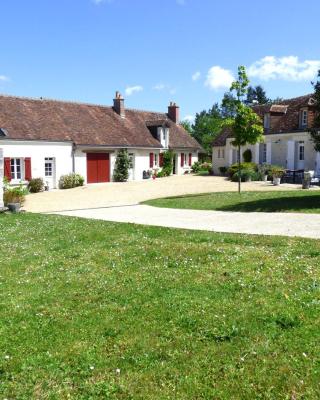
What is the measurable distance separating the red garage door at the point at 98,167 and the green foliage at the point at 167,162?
23.1 ft

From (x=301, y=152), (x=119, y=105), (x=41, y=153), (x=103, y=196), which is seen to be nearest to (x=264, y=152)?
(x=301, y=152)

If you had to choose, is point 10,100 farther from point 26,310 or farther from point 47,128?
point 26,310

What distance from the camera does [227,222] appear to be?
43.5 feet

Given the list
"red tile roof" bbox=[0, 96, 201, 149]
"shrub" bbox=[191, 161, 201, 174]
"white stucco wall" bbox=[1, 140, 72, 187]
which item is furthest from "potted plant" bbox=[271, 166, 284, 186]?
"white stucco wall" bbox=[1, 140, 72, 187]

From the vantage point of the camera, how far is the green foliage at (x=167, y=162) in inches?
1625

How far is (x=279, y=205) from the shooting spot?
16.5 m

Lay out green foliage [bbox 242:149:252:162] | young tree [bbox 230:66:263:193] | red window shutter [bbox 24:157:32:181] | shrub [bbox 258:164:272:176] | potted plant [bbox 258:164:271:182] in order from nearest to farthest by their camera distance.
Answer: young tree [bbox 230:66:263:193], red window shutter [bbox 24:157:32:181], potted plant [bbox 258:164:271:182], shrub [bbox 258:164:272:176], green foliage [bbox 242:149:252:162]

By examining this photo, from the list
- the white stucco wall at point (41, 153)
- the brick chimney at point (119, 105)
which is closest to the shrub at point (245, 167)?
the brick chimney at point (119, 105)

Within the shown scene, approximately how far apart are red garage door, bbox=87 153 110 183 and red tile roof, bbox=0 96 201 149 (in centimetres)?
104

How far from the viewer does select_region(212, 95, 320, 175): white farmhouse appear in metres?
33.0

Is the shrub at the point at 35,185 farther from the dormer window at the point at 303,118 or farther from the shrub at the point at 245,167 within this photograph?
the dormer window at the point at 303,118

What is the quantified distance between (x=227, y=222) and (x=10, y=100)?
81.1 feet

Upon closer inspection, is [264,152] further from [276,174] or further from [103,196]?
[103,196]

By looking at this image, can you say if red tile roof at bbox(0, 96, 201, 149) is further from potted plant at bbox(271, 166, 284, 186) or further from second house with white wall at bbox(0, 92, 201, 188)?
potted plant at bbox(271, 166, 284, 186)
